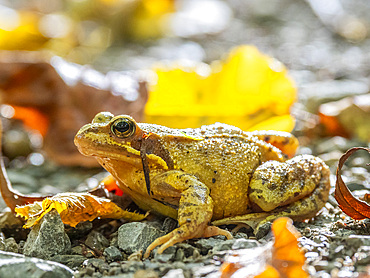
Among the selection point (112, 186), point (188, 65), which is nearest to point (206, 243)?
point (112, 186)

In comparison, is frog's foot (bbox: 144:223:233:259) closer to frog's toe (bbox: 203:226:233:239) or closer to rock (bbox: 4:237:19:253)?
frog's toe (bbox: 203:226:233:239)

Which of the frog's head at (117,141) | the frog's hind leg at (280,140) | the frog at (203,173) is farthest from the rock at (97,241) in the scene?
the frog's hind leg at (280,140)

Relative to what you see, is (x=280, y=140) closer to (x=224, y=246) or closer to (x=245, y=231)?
(x=245, y=231)

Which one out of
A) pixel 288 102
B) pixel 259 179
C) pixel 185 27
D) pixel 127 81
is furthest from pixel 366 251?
pixel 185 27

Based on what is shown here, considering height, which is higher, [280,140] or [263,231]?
[280,140]

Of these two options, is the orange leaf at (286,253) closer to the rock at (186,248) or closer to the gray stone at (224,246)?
the gray stone at (224,246)

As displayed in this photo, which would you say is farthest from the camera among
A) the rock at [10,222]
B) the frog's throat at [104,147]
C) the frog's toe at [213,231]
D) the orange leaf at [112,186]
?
the orange leaf at [112,186]
